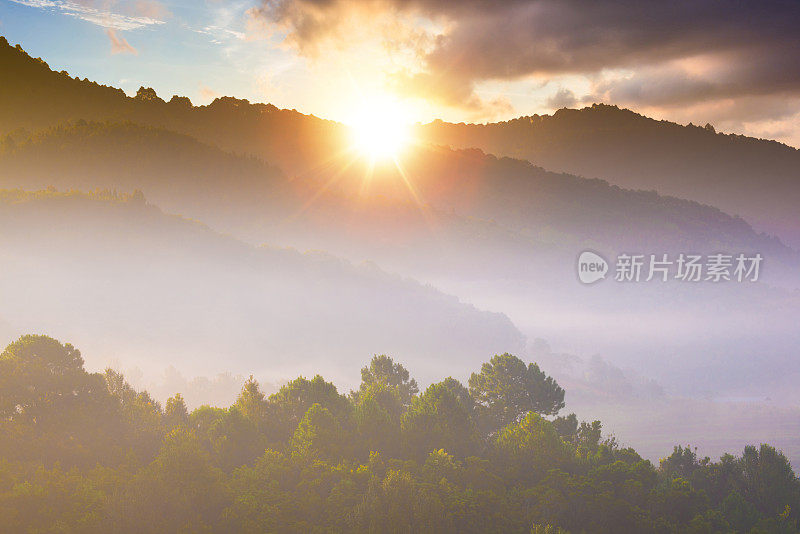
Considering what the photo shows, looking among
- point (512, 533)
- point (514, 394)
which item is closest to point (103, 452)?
point (512, 533)

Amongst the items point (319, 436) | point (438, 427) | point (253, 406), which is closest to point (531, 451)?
point (438, 427)

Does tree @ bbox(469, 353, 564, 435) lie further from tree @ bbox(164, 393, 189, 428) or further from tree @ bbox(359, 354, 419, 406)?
tree @ bbox(164, 393, 189, 428)

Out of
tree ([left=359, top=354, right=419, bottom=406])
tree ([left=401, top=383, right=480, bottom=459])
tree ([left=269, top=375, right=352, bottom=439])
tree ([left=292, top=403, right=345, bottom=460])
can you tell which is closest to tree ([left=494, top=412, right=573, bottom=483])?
tree ([left=401, top=383, right=480, bottom=459])

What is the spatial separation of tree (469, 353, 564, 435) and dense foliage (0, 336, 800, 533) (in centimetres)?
813

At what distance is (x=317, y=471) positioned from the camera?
52.2 m

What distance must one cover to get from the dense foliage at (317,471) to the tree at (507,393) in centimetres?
813

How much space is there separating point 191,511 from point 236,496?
378 centimetres

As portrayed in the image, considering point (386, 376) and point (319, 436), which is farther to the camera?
point (386, 376)

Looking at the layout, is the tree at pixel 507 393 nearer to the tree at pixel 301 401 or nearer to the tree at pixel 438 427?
the tree at pixel 438 427

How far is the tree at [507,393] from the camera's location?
258 feet

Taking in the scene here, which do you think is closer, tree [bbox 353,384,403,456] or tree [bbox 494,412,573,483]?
tree [bbox 494,412,573,483]

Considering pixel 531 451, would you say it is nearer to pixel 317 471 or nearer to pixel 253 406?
pixel 317 471

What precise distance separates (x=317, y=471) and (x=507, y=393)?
34.6 metres

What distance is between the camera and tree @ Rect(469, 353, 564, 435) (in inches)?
3095
